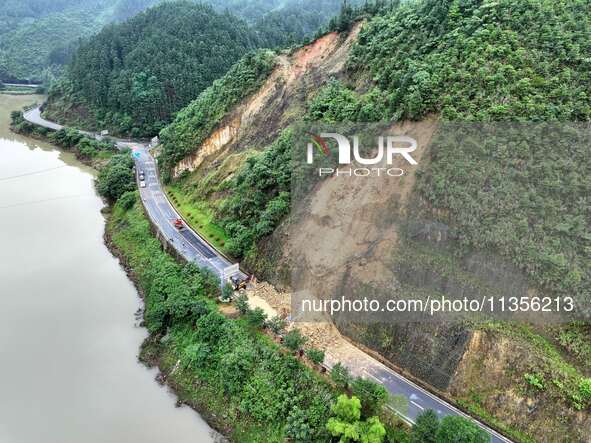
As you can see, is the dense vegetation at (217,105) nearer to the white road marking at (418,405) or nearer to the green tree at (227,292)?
the green tree at (227,292)

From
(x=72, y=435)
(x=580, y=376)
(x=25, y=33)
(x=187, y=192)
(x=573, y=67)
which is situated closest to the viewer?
(x=580, y=376)

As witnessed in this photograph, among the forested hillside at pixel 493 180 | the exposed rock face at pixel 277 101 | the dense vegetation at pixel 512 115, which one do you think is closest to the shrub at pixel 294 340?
the forested hillside at pixel 493 180

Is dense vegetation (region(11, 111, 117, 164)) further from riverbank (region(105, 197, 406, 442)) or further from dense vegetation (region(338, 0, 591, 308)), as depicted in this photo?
dense vegetation (region(338, 0, 591, 308))

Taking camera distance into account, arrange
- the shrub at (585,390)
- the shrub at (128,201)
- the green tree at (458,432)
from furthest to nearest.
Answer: the shrub at (128,201) < the shrub at (585,390) < the green tree at (458,432)

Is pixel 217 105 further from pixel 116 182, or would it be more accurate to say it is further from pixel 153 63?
pixel 153 63

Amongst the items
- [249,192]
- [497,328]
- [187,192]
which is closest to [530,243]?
[497,328]

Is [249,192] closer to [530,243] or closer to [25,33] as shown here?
[530,243]
